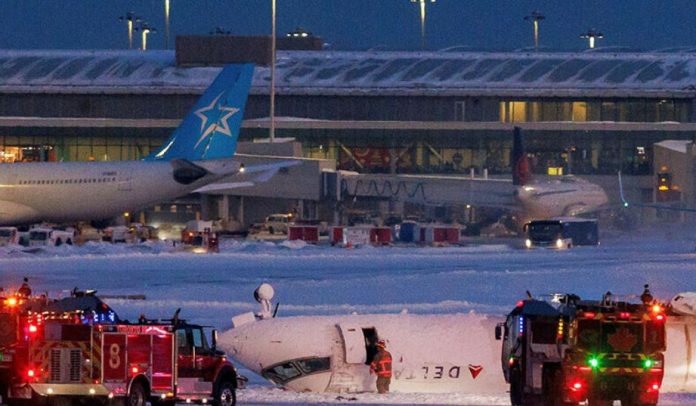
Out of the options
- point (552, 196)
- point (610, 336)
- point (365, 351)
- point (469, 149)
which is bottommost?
point (365, 351)

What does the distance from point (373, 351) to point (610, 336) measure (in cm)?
830

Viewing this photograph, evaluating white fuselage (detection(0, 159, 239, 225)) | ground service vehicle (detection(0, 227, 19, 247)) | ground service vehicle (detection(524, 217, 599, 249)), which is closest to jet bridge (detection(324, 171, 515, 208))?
ground service vehicle (detection(524, 217, 599, 249))

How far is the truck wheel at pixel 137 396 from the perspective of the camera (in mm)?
23094

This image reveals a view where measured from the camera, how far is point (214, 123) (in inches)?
2675

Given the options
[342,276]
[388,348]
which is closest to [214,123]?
[342,276]

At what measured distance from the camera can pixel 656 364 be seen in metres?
23.3

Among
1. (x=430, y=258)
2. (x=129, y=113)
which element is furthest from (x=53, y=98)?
(x=430, y=258)

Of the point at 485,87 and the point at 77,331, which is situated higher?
the point at 485,87

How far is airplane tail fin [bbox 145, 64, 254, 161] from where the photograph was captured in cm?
6762

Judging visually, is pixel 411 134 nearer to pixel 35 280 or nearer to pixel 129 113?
pixel 129 113

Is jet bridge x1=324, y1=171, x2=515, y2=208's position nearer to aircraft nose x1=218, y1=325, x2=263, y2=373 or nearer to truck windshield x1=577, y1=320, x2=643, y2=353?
aircraft nose x1=218, y1=325, x2=263, y2=373

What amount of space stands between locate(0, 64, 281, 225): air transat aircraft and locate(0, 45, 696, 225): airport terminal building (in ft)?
108

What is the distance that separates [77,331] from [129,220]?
232 ft

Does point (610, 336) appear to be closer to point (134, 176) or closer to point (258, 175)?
point (134, 176)
